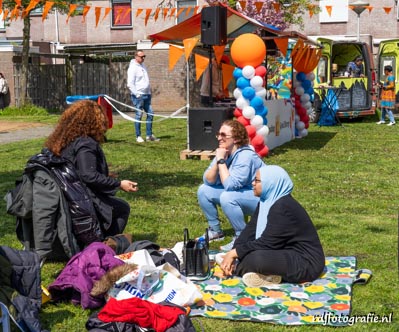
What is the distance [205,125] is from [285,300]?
7.48 metres

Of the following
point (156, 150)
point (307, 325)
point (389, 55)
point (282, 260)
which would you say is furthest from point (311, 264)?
point (389, 55)

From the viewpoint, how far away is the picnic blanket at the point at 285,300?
467 cm

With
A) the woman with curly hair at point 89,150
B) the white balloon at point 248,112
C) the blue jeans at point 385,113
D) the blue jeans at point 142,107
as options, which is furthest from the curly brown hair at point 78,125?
the blue jeans at point 385,113

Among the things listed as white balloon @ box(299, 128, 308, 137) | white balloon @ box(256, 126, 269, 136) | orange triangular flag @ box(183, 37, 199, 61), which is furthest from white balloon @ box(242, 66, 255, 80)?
white balloon @ box(299, 128, 308, 137)

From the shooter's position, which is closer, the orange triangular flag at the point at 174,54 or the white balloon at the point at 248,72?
the white balloon at the point at 248,72

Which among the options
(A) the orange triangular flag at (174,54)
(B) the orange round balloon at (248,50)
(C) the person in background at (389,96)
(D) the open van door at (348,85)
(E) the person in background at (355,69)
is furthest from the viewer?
(E) the person in background at (355,69)

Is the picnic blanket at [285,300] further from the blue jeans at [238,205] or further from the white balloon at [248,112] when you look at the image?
the white balloon at [248,112]

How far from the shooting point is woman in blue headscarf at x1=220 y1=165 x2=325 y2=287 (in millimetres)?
5238

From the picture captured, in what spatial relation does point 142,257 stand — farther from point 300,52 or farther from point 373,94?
point 373,94

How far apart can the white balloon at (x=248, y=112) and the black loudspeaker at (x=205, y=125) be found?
39 cm

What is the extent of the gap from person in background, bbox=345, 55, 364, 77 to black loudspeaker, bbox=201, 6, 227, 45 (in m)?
9.28

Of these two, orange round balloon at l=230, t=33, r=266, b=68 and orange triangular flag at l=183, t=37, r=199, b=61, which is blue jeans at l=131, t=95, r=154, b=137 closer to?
orange triangular flag at l=183, t=37, r=199, b=61

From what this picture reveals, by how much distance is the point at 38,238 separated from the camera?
534 centimetres

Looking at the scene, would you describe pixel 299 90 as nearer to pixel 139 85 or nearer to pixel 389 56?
pixel 139 85
